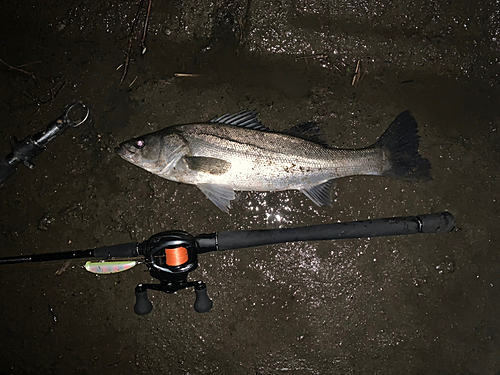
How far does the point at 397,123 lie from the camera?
321cm

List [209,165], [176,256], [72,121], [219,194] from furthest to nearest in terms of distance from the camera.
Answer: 1. [72,121]
2. [219,194]
3. [209,165]
4. [176,256]

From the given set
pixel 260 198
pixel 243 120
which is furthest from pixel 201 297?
pixel 243 120

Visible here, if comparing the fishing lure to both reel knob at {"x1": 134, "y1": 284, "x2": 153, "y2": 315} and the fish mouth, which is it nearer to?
reel knob at {"x1": 134, "y1": 284, "x2": 153, "y2": 315}

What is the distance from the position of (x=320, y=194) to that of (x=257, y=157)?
78 cm

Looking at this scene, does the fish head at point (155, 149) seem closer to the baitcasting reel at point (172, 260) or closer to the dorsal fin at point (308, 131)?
A: the baitcasting reel at point (172, 260)

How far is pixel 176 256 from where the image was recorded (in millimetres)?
2719

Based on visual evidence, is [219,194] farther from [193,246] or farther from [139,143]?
[139,143]

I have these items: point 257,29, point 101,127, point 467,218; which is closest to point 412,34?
point 257,29

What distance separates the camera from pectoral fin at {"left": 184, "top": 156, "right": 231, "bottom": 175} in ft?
10.2

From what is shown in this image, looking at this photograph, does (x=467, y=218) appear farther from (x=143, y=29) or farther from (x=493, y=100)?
(x=143, y=29)

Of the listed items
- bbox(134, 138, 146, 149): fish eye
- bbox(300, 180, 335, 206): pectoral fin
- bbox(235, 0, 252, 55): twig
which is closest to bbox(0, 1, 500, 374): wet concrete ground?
bbox(235, 0, 252, 55): twig

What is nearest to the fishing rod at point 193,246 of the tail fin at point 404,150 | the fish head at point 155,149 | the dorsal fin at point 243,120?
the tail fin at point 404,150

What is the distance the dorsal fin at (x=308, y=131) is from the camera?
328 cm

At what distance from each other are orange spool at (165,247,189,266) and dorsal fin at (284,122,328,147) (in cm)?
162
